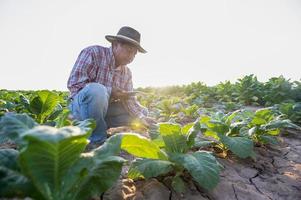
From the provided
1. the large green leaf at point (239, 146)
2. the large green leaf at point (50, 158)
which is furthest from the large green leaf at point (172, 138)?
the large green leaf at point (50, 158)

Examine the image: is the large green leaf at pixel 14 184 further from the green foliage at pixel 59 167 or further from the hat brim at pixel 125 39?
the hat brim at pixel 125 39

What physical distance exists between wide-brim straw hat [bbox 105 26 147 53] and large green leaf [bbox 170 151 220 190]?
190cm

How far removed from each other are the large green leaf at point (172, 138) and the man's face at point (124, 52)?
5.75 feet

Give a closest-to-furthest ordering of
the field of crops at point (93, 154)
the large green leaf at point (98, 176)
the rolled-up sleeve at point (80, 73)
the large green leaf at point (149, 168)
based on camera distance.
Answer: the field of crops at point (93, 154)
the large green leaf at point (98, 176)
the large green leaf at point (149, 168)
the rolled-up sleeve at point (80, 73)

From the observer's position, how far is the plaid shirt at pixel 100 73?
3387 millimetres

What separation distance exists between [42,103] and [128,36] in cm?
140

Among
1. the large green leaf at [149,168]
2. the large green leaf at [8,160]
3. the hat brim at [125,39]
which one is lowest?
the large green leaf at [149,168]

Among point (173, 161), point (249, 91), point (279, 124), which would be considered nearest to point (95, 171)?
point (173, 161)

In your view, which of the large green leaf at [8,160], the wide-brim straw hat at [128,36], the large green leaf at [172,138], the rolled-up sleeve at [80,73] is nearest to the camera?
the large green leaf at [8,160]

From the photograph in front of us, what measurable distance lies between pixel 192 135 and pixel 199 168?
15.2 inches

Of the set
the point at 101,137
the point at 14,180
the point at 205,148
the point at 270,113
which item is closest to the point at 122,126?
the point at 101,137

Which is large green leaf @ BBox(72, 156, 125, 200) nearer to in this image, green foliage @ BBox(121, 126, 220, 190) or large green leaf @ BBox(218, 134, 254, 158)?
green foliage @ BBox(121, 126, 220, 190)

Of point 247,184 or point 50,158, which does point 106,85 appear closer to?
point 247,184

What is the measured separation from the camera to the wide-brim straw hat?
3469mm
